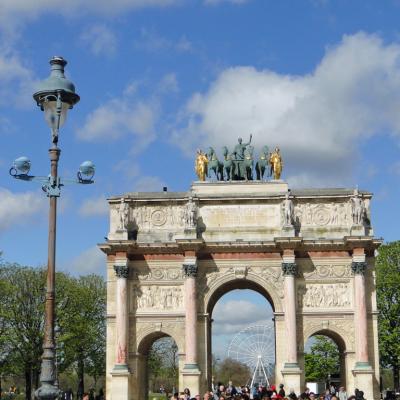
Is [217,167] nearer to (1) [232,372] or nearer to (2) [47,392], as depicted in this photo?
(2) [47,392]

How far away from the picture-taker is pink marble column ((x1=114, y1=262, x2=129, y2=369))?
138 feet

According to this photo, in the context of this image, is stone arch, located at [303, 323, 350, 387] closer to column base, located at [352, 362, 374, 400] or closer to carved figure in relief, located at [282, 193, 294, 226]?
column base, located at [352, 362, 374, 400]

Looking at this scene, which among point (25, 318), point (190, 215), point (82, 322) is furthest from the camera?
point (82, 322)

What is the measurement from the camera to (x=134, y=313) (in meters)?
43.3

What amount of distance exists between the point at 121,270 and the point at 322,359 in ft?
123

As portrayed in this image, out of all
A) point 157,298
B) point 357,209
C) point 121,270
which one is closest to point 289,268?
point 357,209

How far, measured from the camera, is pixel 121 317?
42.4 metres

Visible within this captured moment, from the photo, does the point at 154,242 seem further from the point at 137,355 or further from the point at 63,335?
the point at 63,335

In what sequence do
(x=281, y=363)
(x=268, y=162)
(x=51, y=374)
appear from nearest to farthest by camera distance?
(x=51, y=374) < (x=281, y=363) < (x=268, y=162)

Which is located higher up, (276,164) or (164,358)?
(276,164)

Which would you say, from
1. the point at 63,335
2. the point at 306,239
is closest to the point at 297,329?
the point at 306,239

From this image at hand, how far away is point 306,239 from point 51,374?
3017cm

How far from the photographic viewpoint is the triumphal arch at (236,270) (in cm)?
4216

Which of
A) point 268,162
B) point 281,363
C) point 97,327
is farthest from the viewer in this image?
point 97,327
